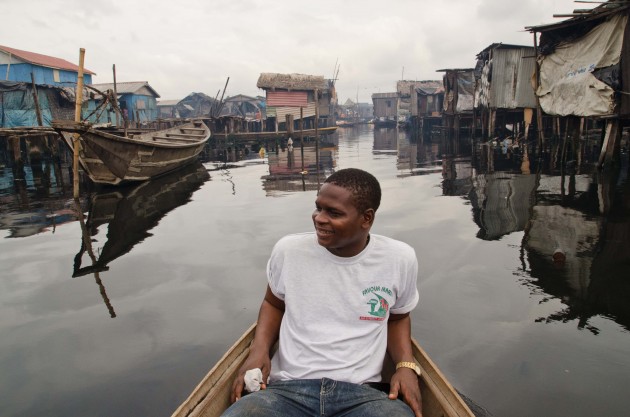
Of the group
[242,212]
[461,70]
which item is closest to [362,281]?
[242,212]

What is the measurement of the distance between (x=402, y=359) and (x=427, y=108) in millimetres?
42227

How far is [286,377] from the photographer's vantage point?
2021 millimetres

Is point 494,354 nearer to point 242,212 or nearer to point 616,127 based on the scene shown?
point 242,212

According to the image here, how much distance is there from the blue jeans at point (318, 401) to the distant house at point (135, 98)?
36.3 metres

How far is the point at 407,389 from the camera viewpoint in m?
1.96

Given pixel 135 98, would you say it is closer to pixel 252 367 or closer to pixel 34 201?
pixel 34 201

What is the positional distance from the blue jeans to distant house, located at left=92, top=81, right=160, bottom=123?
119 feet

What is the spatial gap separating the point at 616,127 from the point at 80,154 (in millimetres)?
13111

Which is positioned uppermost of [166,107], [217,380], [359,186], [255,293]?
[166,107]

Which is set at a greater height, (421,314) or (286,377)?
(286,377)

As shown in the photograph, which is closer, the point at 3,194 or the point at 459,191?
the point at 459,191

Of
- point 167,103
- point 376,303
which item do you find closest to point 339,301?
point 376,303

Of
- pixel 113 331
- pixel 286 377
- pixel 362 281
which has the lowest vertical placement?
pixel 113 331

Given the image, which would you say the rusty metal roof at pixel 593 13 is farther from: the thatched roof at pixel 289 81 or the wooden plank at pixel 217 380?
the thatched roof at pixel 289 81
